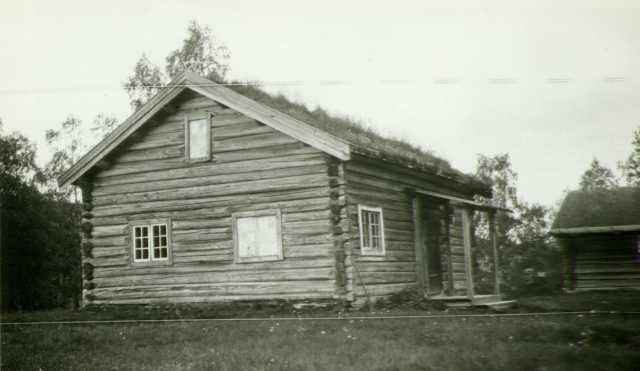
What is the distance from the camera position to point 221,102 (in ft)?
56.7

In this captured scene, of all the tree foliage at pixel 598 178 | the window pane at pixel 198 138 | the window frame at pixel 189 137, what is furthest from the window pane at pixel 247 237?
the tree foliage at pixel 598 178

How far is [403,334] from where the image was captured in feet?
35.7

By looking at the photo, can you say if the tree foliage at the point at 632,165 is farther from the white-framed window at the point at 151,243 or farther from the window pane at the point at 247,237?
the white-framed window at the point at 151,243

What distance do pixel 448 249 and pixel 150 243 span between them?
28.3 ft

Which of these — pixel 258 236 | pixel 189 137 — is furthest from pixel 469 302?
pixel 189 137

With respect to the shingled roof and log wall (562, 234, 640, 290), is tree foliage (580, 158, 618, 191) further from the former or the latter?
log wall (562, 234, 640, 290)

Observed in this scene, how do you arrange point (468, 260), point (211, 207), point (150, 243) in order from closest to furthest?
point (468, 260) < point (211, 207) < point (150, 243)

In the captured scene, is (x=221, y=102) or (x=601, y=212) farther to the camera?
(x=601, y=212)

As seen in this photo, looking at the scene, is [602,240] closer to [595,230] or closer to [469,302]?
[595,230]

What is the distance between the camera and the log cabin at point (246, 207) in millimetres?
16125

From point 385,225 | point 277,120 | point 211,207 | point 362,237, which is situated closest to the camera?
point 277,120

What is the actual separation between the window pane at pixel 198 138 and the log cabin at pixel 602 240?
1348 centimetres

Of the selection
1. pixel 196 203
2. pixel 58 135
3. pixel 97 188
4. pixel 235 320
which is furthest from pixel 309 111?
pixel 58 135

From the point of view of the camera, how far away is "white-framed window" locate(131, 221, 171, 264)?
18.1 m
